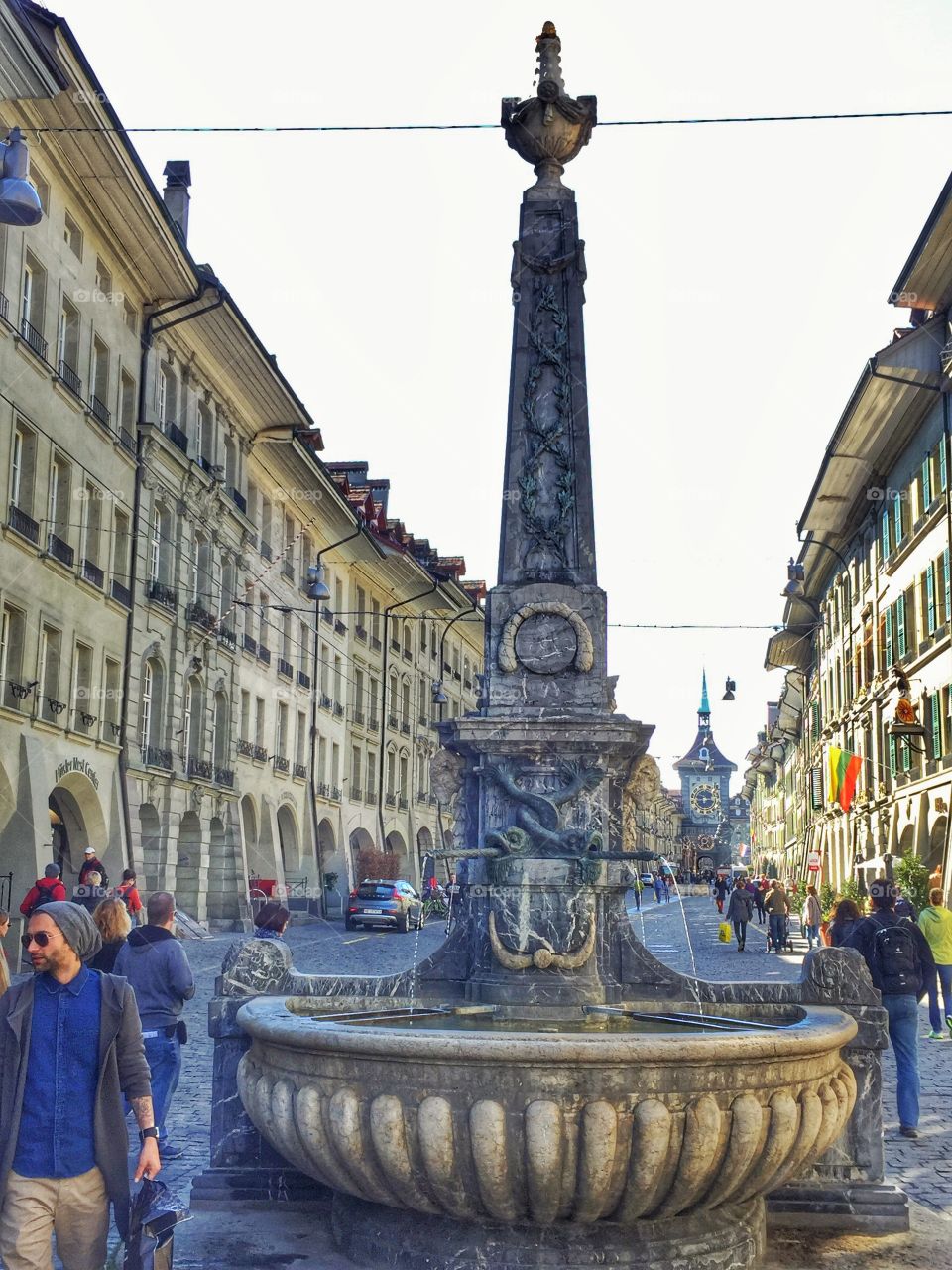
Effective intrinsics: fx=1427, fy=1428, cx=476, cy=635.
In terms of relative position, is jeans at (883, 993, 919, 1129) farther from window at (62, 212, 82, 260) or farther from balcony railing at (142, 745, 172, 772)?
balcony railing at (142, 745, 172, 772)

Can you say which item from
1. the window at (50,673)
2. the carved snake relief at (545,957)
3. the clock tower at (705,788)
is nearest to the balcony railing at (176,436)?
the window at (50,673)

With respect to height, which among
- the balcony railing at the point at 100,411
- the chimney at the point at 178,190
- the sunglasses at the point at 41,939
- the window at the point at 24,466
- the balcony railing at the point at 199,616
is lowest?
the sunglasses at the point at 41,939

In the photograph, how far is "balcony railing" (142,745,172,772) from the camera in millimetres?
31030

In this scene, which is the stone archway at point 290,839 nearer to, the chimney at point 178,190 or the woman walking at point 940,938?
the chimney at point 178,190

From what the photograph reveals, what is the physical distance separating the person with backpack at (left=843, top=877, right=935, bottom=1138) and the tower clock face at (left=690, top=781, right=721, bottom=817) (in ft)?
545

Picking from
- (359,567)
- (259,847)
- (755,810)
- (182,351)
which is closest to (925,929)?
(182,351)

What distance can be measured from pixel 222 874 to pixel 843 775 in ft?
56.8

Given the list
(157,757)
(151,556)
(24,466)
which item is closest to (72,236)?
(24,466)

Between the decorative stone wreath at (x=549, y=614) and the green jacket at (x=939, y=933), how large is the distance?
24.0 feet

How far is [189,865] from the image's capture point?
34156 millimetres

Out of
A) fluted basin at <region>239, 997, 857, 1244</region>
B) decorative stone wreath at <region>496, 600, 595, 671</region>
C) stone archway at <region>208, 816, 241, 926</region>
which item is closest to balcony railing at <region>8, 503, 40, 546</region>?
stone archway at <region>208, 816, 241, 926</region>

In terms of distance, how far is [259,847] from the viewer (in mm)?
41031

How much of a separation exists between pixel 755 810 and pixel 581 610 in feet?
394

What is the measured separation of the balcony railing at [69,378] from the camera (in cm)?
2638
